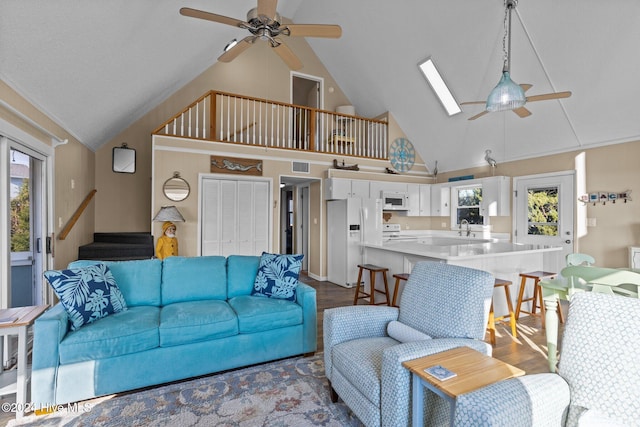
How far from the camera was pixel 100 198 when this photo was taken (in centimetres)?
563

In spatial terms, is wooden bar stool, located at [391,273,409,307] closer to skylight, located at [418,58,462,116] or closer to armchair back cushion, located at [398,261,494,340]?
armchair back cushion, located at [398,261,494,340]

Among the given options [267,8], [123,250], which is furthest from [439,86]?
[123,250]

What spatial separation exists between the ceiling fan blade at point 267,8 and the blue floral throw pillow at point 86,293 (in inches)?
99.0

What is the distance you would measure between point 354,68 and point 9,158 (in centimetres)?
585

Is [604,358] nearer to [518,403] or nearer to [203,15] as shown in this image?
[518,403]

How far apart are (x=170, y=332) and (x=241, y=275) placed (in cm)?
91

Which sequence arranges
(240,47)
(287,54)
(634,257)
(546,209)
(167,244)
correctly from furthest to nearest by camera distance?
(546,209) → (167,244) → (634,257) → (287,54) → (240,47)

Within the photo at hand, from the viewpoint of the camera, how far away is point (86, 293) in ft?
7.49

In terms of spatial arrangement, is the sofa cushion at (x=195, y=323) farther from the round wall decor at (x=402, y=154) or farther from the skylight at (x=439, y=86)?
the round wall decor at (x=402, y=154)

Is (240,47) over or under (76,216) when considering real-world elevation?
over

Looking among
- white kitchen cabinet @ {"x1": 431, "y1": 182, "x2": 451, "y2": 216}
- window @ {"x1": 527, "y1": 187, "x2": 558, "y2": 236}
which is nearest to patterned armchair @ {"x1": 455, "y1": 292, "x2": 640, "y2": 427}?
window @ {"x1": 527, "y1": 187, "x2": 558, "y2": 236}

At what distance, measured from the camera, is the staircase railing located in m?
3.77

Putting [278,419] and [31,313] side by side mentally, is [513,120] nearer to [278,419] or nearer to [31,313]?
[278,419]

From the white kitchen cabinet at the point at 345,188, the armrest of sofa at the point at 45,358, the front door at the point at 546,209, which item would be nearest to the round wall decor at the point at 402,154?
the white kitchen cabinet at the point at 345,188
